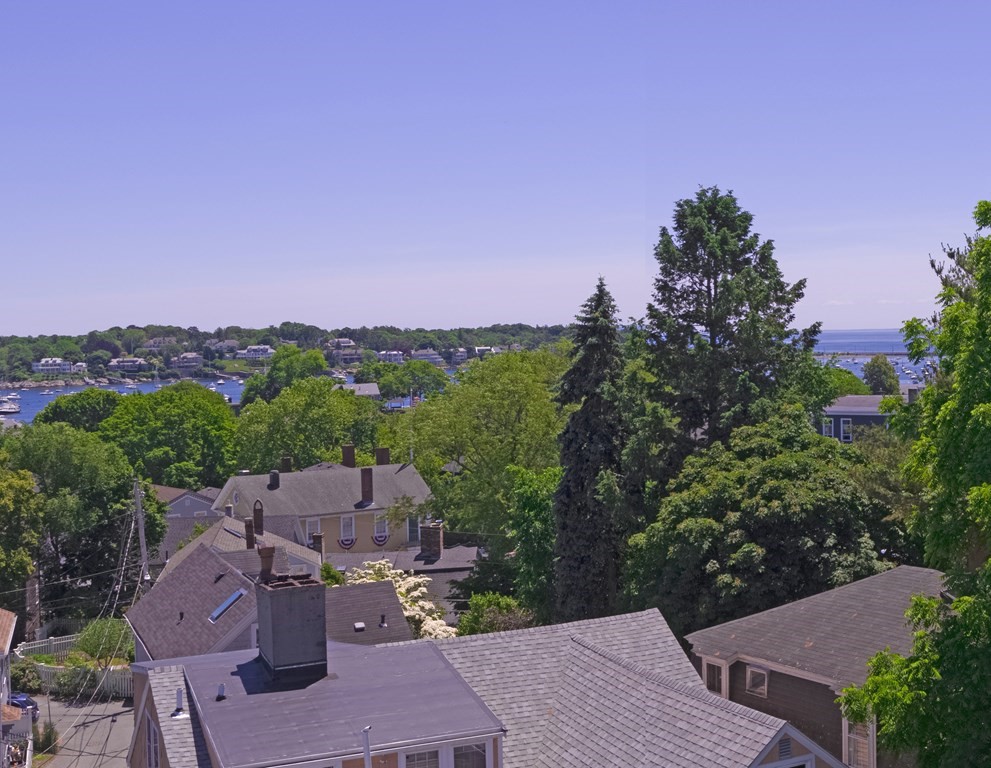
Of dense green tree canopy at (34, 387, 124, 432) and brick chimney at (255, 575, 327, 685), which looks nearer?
brick chimney at (255, 575, 327, 685)

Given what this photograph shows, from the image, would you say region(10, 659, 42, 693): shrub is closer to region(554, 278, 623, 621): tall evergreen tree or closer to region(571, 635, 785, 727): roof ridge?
region(554, 278, 623, 621): tall evergreen tree

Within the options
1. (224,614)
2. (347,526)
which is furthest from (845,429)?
(224,614)

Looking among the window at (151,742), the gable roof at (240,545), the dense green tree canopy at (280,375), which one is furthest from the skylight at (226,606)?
the dense green tree canopy at (280,375)

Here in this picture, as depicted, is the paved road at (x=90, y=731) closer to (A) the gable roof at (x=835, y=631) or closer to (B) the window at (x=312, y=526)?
(A) the gable roof at (x=835, y=631)

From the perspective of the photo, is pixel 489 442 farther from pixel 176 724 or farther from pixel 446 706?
pixel 446 706

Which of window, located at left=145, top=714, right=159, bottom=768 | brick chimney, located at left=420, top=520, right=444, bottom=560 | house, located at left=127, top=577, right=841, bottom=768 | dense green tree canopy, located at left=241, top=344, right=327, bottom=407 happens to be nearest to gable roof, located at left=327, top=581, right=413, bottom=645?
house, located at left=127, top=577, right=841, bottom=768

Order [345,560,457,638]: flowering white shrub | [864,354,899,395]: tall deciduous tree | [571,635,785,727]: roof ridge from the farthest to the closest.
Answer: [864,354,899,395]: tall deciduous tree, [345,560,457,638]: flowering white shrub, [571,635,785,727]: roof ridge

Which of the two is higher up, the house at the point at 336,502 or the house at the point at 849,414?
the house at the point at 849,414
